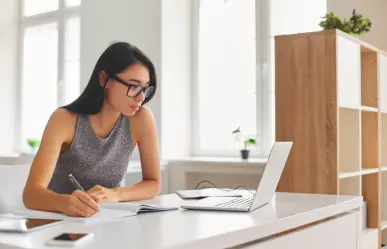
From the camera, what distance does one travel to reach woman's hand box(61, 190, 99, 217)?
4.83 feet

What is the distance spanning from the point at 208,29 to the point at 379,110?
1.74 metres

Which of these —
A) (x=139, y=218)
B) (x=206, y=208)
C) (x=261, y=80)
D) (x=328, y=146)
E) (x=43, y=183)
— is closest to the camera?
(x=139, y=218)

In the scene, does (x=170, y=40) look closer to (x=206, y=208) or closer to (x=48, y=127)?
(x=48, y=127)

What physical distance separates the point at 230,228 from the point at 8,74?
17.2 feet

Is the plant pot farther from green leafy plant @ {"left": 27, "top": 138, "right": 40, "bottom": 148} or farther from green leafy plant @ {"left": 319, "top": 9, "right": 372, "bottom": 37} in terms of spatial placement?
green leafy plant @ {"left": 27, "top": 138, "right": 40, "bottom": 148}

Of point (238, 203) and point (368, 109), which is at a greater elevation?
point (368, 109)

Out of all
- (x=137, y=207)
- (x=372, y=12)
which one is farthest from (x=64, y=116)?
(x=372, y=12)

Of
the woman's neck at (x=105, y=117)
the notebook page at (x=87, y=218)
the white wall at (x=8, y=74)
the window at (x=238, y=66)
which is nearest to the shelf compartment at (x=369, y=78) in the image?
the window at (x=238, y=66)

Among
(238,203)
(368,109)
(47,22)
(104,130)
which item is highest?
(47,22)

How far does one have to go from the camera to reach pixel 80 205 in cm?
149

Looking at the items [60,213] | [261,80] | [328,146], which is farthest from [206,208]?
[261,80]

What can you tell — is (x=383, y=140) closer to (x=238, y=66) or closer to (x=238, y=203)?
(x=238, y=66)

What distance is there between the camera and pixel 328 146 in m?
3.15

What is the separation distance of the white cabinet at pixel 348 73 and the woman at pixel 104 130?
141 cm
